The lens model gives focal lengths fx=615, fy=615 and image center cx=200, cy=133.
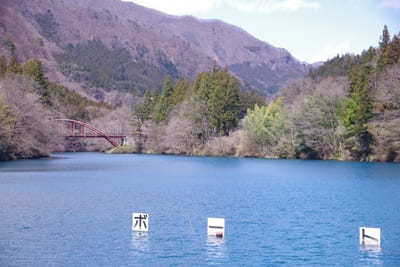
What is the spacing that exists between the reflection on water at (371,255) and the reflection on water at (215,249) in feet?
16.0

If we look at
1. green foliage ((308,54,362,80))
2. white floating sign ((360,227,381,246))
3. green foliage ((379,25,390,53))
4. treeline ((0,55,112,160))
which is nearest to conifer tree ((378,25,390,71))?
green foliage ((379,25,390,53))

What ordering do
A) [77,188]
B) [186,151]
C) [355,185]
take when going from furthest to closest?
1. [186,151]
2. [355,185]
3. [77,188]

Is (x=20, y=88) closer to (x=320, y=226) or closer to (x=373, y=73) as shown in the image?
(x=373, y=73)

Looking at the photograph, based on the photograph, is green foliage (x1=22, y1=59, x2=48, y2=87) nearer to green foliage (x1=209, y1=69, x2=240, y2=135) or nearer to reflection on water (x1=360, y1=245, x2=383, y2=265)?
green foliage (x1=209, y1=69, x2=240, y2=135)

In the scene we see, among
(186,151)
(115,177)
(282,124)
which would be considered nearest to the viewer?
(115,177)

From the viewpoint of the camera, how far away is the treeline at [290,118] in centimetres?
7450

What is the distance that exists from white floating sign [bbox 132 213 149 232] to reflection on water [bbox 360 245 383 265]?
854 centimetres

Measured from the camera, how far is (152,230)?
1029 inches

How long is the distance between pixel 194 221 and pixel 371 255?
910 centimetres

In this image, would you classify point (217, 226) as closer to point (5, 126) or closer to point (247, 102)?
point (5, 126)

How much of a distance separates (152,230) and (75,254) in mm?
4997

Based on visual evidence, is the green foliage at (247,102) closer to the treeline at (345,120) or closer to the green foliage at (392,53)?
the treeline at (345,120)

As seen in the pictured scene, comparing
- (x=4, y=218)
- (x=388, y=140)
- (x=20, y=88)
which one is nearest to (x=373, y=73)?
(x=388, y=140)

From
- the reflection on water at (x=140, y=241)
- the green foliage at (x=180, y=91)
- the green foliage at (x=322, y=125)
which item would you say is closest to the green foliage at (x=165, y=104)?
the green foliage at (x=180, y=91)
